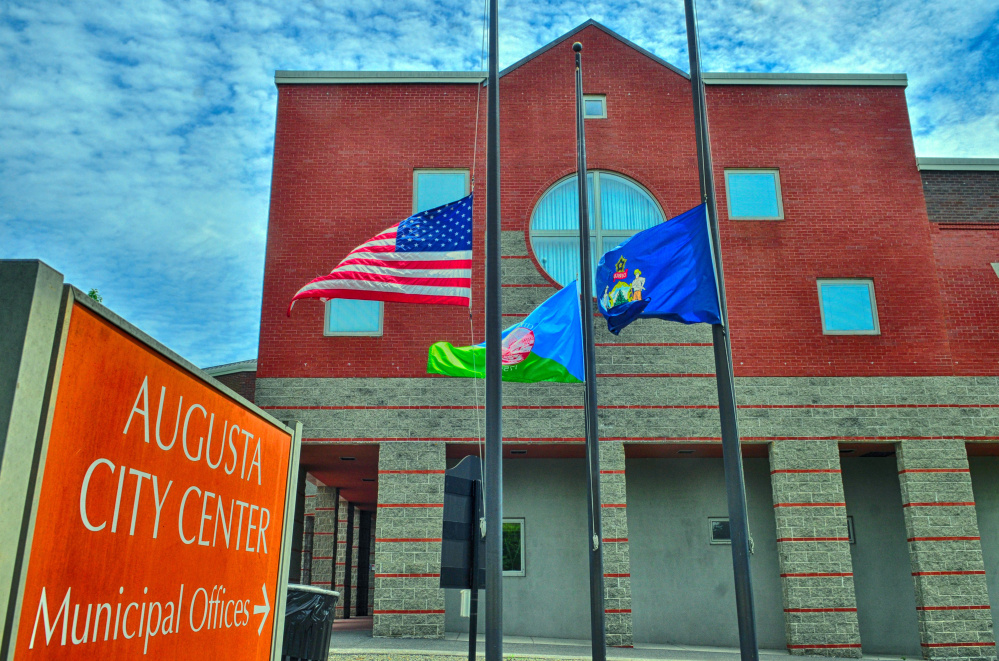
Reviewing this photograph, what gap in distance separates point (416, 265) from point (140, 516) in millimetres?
8213

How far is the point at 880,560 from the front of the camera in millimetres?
18156

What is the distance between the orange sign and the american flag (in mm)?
7211

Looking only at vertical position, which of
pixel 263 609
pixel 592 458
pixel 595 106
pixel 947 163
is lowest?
pixel 263 609

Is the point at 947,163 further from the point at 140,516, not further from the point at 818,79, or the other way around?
the point at 140,516

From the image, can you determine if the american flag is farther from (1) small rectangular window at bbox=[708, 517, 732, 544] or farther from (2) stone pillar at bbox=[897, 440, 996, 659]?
(2) stone pillar at bbox=[897, 440, 996, 659]

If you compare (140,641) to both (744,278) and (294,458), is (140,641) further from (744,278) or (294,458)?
(744,278)

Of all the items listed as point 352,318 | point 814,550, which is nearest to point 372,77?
point 352,318

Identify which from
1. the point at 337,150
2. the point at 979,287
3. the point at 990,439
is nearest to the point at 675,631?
the point at 990,439

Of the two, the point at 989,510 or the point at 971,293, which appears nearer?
the point at 971,293

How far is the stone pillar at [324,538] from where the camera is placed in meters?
24.6

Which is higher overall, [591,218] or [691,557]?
[591,218]

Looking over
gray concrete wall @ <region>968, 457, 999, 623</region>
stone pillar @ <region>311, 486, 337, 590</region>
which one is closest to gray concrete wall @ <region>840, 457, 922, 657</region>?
gray concrete wall @ <region>968, 457, 999, 623</region>

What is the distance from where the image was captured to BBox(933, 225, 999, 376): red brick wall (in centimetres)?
1734

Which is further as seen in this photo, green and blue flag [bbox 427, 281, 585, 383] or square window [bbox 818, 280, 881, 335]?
square window [bbox 818, 280, 881, 335]
